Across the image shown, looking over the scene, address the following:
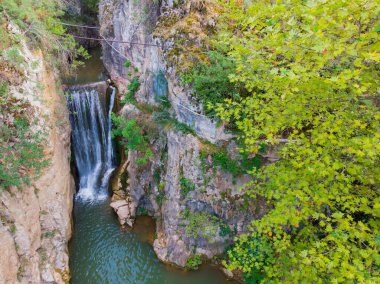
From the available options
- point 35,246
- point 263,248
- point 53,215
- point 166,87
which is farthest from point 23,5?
point 263,248

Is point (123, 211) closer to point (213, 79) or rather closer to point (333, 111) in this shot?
point (213, 79)

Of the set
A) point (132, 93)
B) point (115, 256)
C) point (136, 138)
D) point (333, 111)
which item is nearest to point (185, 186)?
point (136, 138)

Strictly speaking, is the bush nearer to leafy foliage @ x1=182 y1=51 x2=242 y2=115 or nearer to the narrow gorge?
the narrow gorge

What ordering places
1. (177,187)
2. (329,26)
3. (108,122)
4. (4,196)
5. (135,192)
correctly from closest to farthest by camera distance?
(329,26) → (4,196) → (177,187) → (135,192) → (108,122)

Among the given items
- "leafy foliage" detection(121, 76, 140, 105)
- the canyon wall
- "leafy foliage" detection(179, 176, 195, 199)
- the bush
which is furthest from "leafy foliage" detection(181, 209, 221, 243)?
"leafy foliage" detection(121, 76, 140, 105)

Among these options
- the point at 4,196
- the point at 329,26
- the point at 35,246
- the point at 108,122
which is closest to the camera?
the point at 329,26

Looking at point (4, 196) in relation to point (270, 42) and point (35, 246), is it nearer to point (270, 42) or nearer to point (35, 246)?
point (35, 246)
